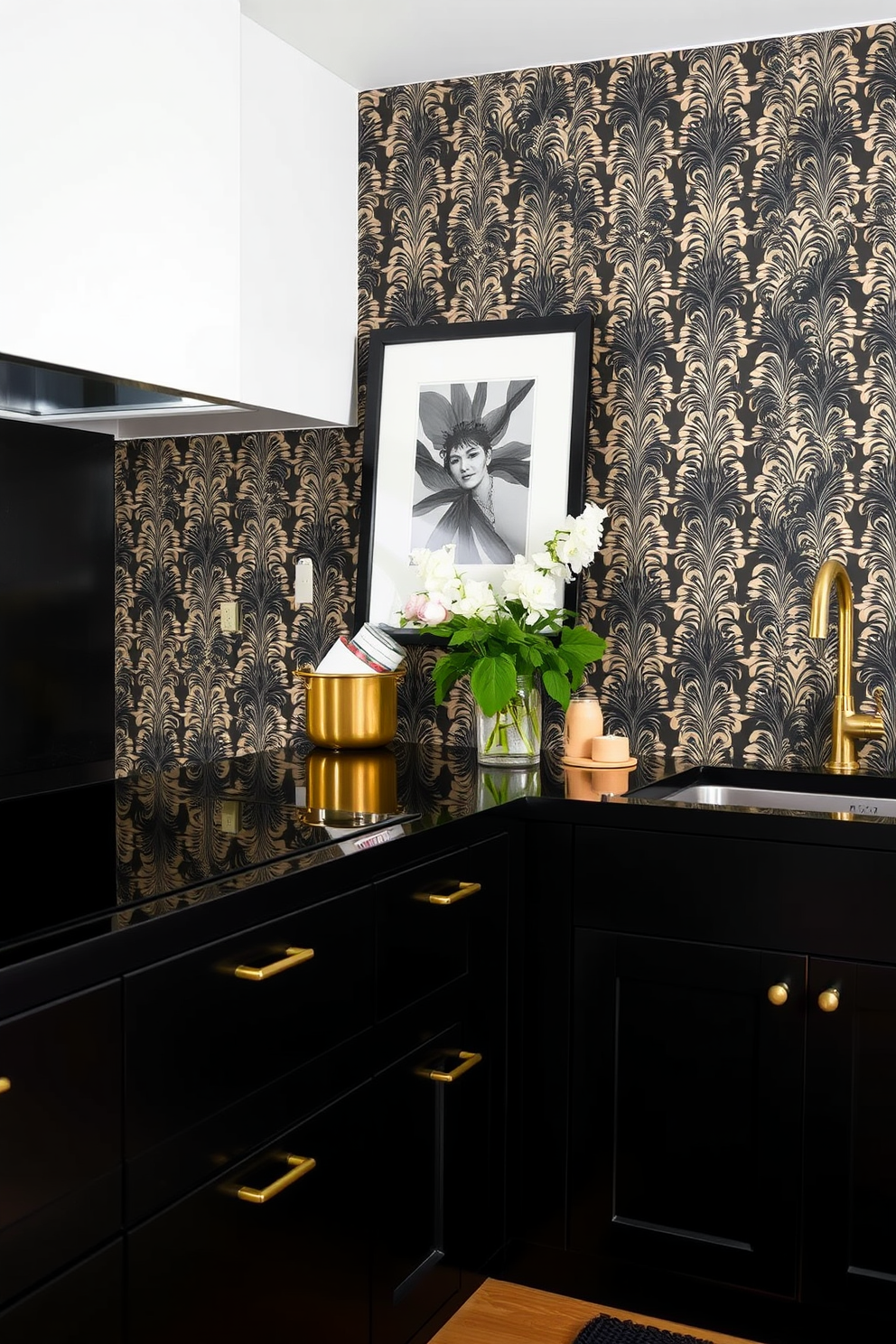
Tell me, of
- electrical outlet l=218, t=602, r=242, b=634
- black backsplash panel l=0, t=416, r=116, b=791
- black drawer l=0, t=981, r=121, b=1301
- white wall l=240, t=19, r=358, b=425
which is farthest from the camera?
electrical outlet l=218, t=602, r=242, b=634

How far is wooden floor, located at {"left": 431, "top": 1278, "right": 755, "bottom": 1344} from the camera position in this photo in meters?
2.10

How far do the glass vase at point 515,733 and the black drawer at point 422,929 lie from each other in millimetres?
513

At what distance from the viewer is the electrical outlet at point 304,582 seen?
115 inches

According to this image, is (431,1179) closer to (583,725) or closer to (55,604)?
(583,725)

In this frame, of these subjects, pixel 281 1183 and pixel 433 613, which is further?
pixel 433 613

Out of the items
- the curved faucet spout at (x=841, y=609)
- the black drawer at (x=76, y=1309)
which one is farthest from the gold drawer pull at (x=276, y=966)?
the curved faucet spout at (x=841, y=609)

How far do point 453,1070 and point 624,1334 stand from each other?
55 centimetres

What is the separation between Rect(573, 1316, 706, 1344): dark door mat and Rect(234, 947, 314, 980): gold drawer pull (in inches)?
36.7

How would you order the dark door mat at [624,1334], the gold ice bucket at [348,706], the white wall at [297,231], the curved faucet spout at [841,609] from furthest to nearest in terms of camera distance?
the gold ice bucket at [348,706] → the white wall at [297,231] → the curved faucet spout at [841,609] → the dark door mat at [624,1334]

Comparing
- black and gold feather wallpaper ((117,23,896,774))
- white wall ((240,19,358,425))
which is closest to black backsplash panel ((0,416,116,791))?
black and gold feather wallpaper ((117,23,896,774))

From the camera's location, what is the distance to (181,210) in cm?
218

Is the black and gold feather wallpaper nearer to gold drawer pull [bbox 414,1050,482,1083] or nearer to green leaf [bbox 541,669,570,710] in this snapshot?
green leaf [bbox 541,669,570,710]

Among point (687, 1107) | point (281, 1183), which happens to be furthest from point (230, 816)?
point (687, 1107)

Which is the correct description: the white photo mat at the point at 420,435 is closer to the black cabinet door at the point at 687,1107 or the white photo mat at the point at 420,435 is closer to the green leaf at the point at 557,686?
the green leaf at the point at 557,686
